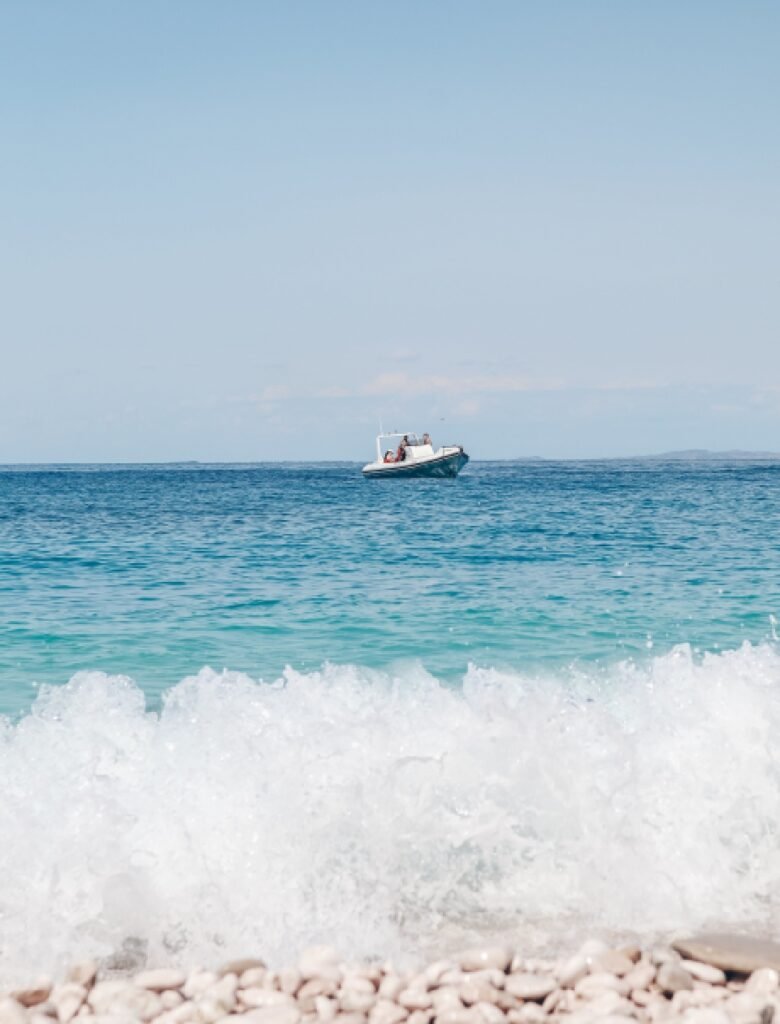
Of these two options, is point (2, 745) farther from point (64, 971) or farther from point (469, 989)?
point (469, 989)

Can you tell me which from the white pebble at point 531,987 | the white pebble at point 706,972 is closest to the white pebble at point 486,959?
the white pebble at point 531,987

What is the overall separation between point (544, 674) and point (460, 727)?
4.17m

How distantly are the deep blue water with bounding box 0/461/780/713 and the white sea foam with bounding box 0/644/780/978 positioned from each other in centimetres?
319

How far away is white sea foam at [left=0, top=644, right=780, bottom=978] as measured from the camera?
602 centimetres

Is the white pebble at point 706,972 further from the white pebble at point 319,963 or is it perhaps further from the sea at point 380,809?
the white pebble at point 319,963

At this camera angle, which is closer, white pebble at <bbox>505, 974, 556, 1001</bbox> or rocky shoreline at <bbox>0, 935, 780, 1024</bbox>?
rocky shoreline at <bbox>0, 935, 780, 1024</bbox>

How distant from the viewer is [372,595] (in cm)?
1697

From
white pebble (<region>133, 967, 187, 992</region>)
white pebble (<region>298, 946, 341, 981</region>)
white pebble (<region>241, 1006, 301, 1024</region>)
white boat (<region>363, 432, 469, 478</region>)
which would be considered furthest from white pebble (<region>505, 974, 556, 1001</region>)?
white boat (<region>363, 432, 469, 478</region>)

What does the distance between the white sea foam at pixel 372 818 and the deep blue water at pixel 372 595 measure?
3.19m

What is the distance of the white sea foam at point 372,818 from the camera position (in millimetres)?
6023

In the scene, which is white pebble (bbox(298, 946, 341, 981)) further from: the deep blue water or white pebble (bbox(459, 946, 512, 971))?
the deep blue water

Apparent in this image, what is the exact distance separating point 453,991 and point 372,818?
6.06 feet

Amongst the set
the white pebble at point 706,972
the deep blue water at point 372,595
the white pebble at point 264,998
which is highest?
the deep blue water at point 372,595

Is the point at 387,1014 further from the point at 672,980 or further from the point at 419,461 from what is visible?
the point at 419,461
